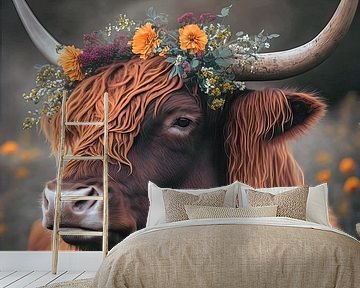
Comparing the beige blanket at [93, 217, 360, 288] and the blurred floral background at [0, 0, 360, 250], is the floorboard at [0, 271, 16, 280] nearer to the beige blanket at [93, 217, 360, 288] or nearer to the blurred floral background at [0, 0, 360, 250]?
the blurred floral background at [0, 0, 360, 250]

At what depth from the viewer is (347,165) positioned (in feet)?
20.4

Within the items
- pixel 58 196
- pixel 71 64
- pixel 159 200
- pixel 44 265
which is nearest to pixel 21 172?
pixel 58 196

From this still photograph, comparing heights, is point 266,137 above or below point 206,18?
below

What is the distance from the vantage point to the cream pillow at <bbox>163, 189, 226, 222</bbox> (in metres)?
5.16

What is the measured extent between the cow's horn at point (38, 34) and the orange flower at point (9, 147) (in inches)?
34.0

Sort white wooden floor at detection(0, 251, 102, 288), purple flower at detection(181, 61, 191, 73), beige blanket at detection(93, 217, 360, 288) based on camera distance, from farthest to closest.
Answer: purple flower at detection(181, 61, 191, 73) < white wooden floor at detection(0, 251, 102, 288) < beige blanket at detection(93, 217, 360, 288)

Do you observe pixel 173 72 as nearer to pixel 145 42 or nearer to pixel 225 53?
pixel 145 42

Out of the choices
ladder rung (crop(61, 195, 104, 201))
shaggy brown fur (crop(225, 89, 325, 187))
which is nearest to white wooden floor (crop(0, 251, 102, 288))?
ladder rung (crop(61, 195, 104, 201))

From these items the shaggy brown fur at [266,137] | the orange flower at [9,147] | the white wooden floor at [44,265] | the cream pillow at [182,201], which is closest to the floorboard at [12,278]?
the white wooden floor at [44,265]

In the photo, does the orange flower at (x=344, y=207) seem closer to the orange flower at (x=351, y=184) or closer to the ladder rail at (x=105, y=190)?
the orange flower at (x=351, y=184)

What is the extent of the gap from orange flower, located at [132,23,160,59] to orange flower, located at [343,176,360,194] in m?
2.15

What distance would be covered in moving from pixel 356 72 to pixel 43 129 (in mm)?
2965

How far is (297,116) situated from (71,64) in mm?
2160

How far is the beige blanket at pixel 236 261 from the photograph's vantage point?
12.5 feet
